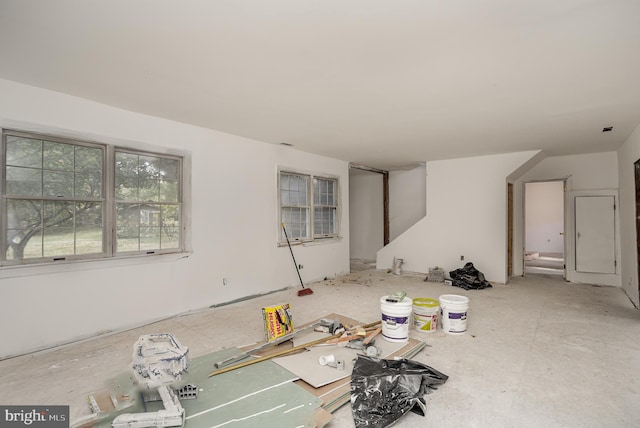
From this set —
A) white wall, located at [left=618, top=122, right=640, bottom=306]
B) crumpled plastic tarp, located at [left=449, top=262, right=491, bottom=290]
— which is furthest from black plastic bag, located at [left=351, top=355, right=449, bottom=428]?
white wall, located at [left=618, top=122, right=640, bottom=306]

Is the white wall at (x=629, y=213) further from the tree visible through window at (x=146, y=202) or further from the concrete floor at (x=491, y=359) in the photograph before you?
the tree visible through window at (x=146, y=202)

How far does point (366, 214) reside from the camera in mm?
9289

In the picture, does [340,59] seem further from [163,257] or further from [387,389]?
[163,257]

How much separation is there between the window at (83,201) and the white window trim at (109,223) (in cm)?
1

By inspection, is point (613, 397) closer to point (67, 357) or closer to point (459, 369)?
point (459, 369)

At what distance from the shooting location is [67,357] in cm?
298

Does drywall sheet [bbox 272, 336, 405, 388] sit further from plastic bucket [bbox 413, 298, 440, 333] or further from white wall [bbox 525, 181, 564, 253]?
white wall [bbox 525, 181, 564, 253]

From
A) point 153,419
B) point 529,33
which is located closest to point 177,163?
point 153,419

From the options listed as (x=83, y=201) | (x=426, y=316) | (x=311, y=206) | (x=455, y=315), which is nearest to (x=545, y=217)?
(x=311, y=206)

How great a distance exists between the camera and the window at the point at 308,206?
586 cm

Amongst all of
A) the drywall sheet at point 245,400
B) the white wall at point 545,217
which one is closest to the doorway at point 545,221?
the white wall at point 545,217

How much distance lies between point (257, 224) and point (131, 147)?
2.16 metres

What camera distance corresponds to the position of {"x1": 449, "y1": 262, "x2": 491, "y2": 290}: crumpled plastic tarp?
19.0 ft

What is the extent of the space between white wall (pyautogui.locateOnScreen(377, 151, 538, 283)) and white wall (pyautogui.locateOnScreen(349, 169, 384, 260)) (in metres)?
1.57
